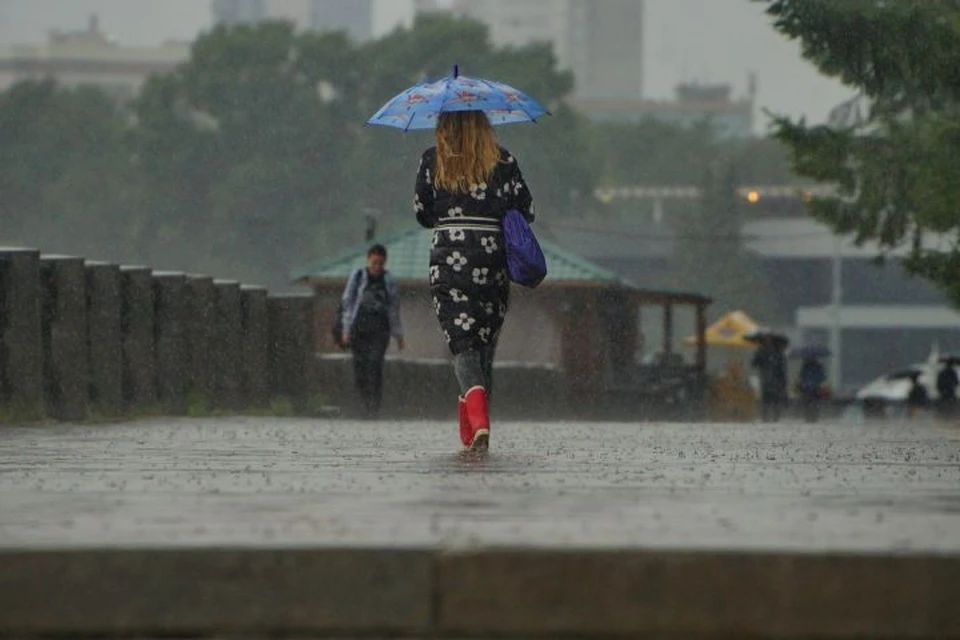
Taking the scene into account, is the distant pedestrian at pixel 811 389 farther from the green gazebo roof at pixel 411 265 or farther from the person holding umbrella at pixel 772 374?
the green gazebo roof at pixel 411 265

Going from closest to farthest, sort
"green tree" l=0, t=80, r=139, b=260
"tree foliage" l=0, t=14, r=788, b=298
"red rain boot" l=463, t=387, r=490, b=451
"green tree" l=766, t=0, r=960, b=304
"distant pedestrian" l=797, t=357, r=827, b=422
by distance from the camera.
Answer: "red rain boot" l=463, t=387, r=490, b=451 < "green tree" l=766, t=0, r=960, b=304 < "distant pedestrian" l=797, t=357, r=827, b=422 < "tree foliage" l=0, t=14, r=788, b=298 < "green tree" l=0, t=80, r=139, b=260

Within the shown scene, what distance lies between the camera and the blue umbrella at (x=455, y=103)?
12.9 metres

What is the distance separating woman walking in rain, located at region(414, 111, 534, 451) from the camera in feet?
40.2

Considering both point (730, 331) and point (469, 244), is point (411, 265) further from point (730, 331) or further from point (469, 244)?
point (469, 244)

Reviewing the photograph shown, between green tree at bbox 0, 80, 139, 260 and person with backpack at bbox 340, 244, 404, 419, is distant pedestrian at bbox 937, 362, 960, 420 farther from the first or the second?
green tree at bbox 0, 80, 139, 260

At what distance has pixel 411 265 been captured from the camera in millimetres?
47312

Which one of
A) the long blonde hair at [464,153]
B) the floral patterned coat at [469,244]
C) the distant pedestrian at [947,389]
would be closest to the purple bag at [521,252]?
the floral patterned coat at [469,244]

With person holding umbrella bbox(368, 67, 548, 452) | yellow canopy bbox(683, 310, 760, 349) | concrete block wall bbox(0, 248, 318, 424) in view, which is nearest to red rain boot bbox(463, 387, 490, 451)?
person holding umbrella bbox(368, 67, 548, 452)

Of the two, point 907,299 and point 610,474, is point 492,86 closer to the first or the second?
point 610,474

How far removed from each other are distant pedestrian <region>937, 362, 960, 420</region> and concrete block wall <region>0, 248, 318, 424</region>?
22.3 m

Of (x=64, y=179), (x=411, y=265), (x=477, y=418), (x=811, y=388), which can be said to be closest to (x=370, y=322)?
(x=477, y=418)

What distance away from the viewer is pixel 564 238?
11775 cm

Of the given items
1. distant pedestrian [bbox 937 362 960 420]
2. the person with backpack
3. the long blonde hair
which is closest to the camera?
the long blonde hair

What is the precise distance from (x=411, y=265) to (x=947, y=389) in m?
10.0
